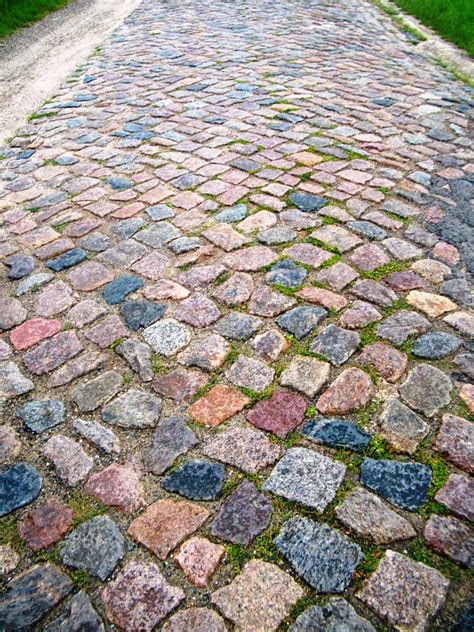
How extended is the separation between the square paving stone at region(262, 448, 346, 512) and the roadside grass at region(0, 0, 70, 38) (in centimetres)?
994

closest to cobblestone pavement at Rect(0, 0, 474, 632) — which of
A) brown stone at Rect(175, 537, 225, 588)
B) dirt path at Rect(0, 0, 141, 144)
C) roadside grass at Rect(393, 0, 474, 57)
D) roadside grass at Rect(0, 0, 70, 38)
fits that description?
brown stone at Rect(175, 537, 225, 588)

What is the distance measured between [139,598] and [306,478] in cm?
70

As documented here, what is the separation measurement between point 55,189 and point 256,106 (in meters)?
2.33

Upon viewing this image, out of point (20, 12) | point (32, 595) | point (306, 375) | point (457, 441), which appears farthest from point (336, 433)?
point (20, 12)

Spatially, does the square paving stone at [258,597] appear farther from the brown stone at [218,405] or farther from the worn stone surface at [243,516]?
the brown stone at [218,405]

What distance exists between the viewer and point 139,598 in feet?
5.04

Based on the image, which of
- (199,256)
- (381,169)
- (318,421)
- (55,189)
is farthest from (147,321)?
(381,169)

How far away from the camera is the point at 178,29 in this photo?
844 cm

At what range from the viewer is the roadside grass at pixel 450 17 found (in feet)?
24.5

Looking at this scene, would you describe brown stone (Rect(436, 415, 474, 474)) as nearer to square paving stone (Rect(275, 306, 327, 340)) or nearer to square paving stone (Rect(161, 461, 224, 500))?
square paving stone (Rect(275, 306, 327, 340))

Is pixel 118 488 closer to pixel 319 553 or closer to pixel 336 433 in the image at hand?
pixel 319 553

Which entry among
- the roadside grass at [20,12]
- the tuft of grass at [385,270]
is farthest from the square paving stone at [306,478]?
the roadside grass at [20,12]

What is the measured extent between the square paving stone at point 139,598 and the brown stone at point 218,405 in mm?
631

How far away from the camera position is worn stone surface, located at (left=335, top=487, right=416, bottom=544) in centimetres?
167
